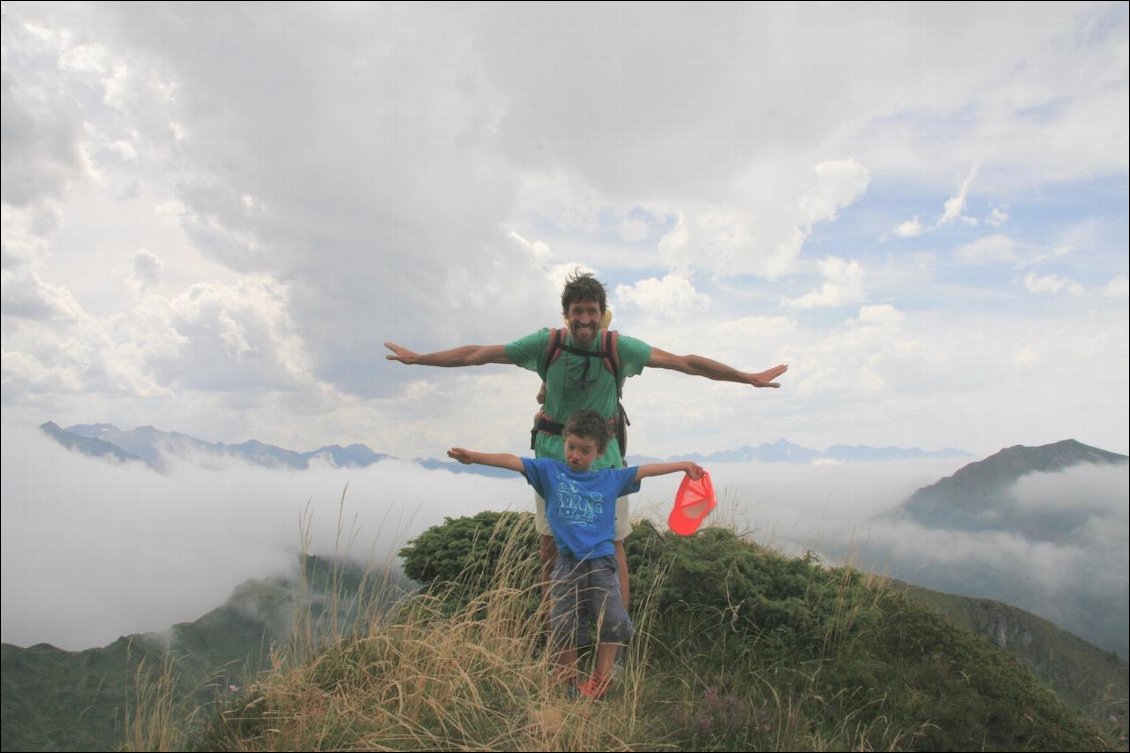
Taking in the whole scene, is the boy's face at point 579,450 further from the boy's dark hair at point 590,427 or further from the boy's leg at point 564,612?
the boy's leg at point 564,612

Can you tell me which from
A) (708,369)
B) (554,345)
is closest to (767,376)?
(708,369)

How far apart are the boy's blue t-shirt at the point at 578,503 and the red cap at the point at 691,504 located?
759 mm

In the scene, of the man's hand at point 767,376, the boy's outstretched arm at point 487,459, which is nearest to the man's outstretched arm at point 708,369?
the man's hand at point 767,376

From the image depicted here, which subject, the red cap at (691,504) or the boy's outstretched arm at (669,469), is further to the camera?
the red cap at (691,504)

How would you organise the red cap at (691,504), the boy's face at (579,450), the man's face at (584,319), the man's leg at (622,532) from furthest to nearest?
the red cap at (691,504), the man's leg at (622,532), the man's face at (584,319), the boy's face at (579,450)

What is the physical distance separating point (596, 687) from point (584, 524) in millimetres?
1118

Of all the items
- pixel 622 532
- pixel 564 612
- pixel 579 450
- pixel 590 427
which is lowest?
pixel 564 612

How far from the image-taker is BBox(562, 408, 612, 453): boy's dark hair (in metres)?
5.34

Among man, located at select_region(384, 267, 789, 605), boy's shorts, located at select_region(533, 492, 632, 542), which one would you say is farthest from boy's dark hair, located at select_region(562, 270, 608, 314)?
boy's shorts, located at select_region(533, 492, 632, 542)

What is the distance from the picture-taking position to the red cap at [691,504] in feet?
19.7

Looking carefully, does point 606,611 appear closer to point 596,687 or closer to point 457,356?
point 596,687

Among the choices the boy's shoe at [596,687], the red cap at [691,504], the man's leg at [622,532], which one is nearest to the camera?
the boy's shoe at [596,687]

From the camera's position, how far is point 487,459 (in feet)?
17.5

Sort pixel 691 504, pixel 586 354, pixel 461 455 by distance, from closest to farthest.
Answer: pixel 461 455 < pixel 586 354 < pixel 691 504
